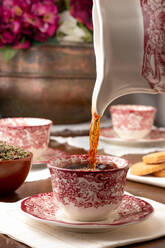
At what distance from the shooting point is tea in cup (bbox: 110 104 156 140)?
65.7 inches

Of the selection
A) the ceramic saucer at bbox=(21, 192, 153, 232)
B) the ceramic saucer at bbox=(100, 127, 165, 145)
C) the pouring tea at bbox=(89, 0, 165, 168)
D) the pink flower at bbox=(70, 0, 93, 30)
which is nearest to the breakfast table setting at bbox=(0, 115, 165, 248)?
the ceramic saucer at bbox=(21, 192, 153, 232)

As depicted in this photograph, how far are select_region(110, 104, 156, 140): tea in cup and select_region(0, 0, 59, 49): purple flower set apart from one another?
0.44 metres

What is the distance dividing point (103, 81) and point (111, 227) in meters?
0.26

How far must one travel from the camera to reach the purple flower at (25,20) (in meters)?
1.85

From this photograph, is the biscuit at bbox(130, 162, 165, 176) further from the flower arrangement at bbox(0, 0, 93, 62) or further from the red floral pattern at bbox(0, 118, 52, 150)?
the flower arrangement at bbox(0, 0, 93, 62)

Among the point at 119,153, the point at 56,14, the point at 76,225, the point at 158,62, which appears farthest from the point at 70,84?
the point at 76,225

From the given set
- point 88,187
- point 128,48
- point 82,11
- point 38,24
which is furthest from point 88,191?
point 82,11

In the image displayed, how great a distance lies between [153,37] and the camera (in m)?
0.90

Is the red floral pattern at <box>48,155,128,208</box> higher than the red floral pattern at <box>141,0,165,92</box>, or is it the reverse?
the red floral pattern at <box>141,0,165,92</box>

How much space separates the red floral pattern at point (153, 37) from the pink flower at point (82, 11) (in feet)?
3.53

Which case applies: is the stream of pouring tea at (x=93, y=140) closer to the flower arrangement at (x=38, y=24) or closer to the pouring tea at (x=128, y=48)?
the pouring tea at (x=128, y=48)

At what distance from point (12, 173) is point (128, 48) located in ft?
1.19

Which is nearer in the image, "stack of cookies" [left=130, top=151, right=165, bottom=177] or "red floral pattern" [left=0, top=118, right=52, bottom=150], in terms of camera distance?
"stack of cookies" [left=130, top=151, right=165, bottom=177]

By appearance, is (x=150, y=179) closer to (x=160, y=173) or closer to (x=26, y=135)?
(x=160, y=173)
